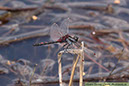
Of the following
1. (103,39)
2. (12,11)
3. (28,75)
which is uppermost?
(12,11)

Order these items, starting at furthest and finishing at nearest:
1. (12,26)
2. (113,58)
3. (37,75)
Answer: (12,26) < (113,58) < (37,75)

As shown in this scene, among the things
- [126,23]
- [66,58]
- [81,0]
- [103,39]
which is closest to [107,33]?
[103,39]

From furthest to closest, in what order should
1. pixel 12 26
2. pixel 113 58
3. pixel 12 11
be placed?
pixel 12 11
pixel 12 26
pixel 113 58

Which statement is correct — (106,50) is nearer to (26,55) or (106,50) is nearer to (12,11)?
(26,55)

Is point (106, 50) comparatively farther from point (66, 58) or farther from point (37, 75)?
point (37, 75)

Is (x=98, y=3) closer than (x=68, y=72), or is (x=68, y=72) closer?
(x=68, y=72)

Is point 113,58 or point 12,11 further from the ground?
point 12,11

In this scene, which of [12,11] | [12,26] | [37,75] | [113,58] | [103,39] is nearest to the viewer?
[37,75]

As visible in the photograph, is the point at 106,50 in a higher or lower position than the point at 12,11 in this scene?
lower

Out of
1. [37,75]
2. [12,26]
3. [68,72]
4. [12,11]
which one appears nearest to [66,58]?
[68,72]
